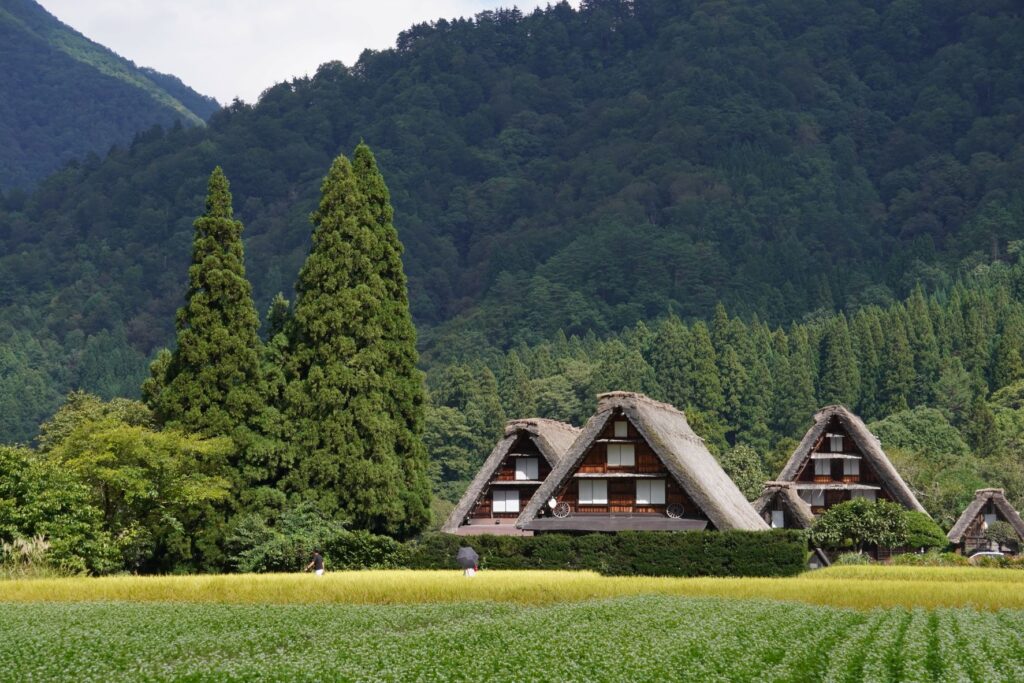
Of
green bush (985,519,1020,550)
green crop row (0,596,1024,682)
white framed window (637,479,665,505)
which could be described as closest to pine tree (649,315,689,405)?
green bush (985,519,1020,550)

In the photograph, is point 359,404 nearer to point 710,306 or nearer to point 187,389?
point 187,389

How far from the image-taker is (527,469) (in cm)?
6631

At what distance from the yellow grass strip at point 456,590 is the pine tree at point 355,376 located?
13.2 metres

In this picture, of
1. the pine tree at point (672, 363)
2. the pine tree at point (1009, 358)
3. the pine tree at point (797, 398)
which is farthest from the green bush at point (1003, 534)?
the pine tree at point (672, 363)

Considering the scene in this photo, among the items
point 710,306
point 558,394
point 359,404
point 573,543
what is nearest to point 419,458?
point 359,404

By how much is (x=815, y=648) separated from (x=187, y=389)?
107 feet

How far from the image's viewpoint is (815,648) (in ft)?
93.2

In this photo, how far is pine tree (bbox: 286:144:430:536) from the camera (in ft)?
182

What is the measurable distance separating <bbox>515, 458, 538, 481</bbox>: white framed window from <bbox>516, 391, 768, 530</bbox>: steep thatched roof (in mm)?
8690

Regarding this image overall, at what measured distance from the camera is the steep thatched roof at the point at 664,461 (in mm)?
53875

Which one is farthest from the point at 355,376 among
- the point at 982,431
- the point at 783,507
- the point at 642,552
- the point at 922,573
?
the point at 982,431

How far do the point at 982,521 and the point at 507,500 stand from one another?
107 ft

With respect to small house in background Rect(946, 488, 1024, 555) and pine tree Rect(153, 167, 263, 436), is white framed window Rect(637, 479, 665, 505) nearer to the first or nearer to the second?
pine tree Rect(153, 167, 263, 436)

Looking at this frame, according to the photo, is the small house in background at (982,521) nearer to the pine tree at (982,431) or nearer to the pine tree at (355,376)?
the pine tree at (982,431)
